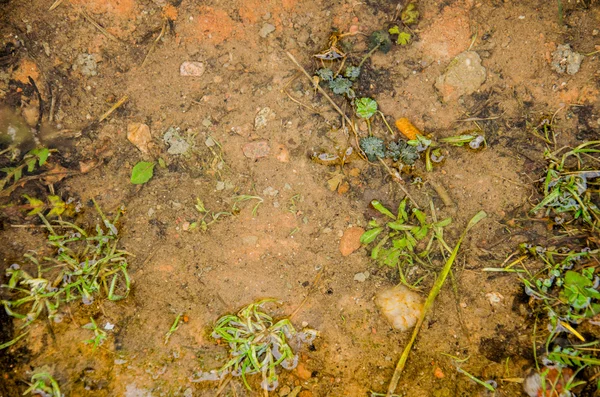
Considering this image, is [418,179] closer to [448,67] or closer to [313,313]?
[448,67]

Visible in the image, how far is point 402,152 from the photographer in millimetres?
2863

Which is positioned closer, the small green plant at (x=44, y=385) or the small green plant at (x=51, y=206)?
the small green plant at (x=44, y=385)

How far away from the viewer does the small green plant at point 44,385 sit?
2.68 metres

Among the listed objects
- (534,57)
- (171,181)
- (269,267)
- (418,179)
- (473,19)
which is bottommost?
(269,267)

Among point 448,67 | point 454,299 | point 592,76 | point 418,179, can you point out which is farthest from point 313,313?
point 592,76

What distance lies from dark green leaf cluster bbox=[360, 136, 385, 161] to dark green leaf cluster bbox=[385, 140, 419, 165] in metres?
0.06

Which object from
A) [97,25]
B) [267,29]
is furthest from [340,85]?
[97,25]

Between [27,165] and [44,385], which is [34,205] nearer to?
[27,165]

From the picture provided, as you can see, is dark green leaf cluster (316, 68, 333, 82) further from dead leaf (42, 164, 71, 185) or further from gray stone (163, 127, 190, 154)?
dead leaf (42, 164, 71, 185)

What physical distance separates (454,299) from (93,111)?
3.11 metres

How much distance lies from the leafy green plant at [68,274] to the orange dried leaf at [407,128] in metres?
2.27

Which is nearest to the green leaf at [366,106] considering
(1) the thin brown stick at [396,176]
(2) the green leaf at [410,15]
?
(1) the thin brown stick at [396,176]

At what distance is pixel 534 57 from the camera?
2.78 meters

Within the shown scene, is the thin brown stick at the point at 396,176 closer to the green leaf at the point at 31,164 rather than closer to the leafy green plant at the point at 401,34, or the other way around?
the leafy green plant at the point at 401,34
